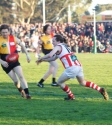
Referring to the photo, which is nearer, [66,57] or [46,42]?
[66,57]

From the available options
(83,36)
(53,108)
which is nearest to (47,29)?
(53,108)

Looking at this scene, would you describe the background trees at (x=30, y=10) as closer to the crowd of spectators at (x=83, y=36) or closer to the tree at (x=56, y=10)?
the tree at (x=56, y=10)

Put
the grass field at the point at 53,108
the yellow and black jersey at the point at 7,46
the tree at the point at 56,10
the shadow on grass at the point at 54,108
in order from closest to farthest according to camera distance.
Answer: the grass field at the point at 53,108, the shadow on grass at the point at 54,108, the yellow and black jersey at the point at 7,46, the tree at the point at 56,10

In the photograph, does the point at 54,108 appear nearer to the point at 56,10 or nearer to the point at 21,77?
the point at 21,77

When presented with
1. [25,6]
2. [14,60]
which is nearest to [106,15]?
[25,6]

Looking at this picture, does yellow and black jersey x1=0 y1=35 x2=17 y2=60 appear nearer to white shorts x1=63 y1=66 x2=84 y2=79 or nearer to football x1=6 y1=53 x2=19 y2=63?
football x1=6 y1=53 x2=19 y2=63

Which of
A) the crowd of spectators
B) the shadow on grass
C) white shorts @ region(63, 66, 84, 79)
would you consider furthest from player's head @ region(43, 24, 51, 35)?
the crowd of spectators

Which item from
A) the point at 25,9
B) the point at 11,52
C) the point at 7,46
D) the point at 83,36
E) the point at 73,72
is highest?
the point at 25,9

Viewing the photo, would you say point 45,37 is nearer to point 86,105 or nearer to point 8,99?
point 8,99

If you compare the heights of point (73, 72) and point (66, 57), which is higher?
point (66, 57)

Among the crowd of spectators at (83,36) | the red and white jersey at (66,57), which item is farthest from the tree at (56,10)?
the red and white jersey at (66,57)

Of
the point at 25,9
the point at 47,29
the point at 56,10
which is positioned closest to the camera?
the point at 47,29

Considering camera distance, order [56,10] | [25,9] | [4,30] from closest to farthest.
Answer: [4,30] → [25,9] → [56,10]

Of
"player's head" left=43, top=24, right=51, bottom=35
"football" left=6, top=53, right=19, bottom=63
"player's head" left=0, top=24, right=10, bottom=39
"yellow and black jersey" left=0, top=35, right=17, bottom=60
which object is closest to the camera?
"player's head" left=0, top=24, right=10, bottom=39
